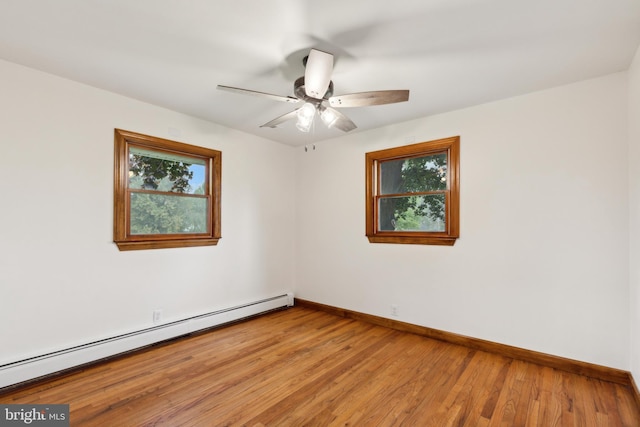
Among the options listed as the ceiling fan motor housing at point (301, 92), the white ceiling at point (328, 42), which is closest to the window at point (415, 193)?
the white ceiling at point (328, 42)

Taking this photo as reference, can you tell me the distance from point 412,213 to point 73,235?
140 inches

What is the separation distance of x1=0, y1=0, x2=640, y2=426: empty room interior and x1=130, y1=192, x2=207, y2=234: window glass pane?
25 mm

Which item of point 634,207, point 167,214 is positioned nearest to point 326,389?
Answer: point 167,214

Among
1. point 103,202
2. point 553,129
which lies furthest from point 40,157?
point 553,129

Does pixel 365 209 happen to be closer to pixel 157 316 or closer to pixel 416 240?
pixel 416 240

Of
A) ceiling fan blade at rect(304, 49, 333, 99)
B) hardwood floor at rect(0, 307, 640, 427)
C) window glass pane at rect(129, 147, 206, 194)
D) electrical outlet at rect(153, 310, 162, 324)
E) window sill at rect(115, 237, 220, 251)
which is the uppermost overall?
ceiling fan blade at rect(304, 49, 333, 99)

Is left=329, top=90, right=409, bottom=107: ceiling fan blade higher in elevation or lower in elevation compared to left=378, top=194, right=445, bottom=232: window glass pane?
higher

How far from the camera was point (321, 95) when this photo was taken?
2.17 metres

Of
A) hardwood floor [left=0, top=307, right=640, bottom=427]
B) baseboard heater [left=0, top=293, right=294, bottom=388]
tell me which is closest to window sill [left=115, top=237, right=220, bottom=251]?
baseboard heater [left=0, top=293, right=294, bottom=388]

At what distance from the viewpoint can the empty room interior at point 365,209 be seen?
1964 millimetres

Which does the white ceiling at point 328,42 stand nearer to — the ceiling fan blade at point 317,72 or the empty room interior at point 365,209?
the empty room interior at point 365,209

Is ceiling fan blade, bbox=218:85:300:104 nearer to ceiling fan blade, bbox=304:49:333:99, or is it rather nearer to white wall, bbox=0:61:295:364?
ceiling fan blade, bbox=304:49:333:99

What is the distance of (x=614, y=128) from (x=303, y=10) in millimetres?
2747

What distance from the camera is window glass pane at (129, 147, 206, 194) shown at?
3109 millimetres
